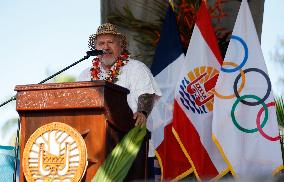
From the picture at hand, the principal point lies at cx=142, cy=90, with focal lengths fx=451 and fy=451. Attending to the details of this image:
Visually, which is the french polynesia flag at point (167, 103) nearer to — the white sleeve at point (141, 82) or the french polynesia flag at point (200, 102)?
the french polynesia flag at point (200, 102)

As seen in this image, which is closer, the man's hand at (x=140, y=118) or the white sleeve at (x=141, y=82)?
the man's hand at (x=140, y=118)


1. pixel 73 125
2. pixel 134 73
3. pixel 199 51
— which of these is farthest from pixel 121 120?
pixel 199 51

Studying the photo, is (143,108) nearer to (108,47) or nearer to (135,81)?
(135,81)

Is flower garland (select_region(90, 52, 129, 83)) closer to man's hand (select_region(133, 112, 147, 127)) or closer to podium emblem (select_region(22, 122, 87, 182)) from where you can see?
man's hand (select_region(133, 112, 147, 127))

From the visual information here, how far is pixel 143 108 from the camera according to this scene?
267 cm

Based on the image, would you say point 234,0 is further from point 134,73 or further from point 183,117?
point 134,73

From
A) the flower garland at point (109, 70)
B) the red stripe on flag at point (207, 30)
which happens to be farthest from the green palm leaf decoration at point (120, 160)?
the red stripe on flag at point (207, 30)

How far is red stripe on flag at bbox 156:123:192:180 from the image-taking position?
4570 millimetres

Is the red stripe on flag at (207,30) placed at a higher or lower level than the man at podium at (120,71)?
higher

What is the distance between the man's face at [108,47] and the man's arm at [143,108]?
38cm

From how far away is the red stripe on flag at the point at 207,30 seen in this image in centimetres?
493

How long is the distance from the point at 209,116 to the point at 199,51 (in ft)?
2.54

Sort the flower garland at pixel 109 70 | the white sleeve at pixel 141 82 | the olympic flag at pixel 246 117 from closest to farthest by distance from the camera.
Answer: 1. the white sleeve at pixel 141 82
2. the flower garland at pixel 109 70
3. the olympic flag at pixel 246 117

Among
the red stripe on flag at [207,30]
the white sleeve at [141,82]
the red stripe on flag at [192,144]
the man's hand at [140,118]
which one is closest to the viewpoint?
the man's hand at [140,118]
